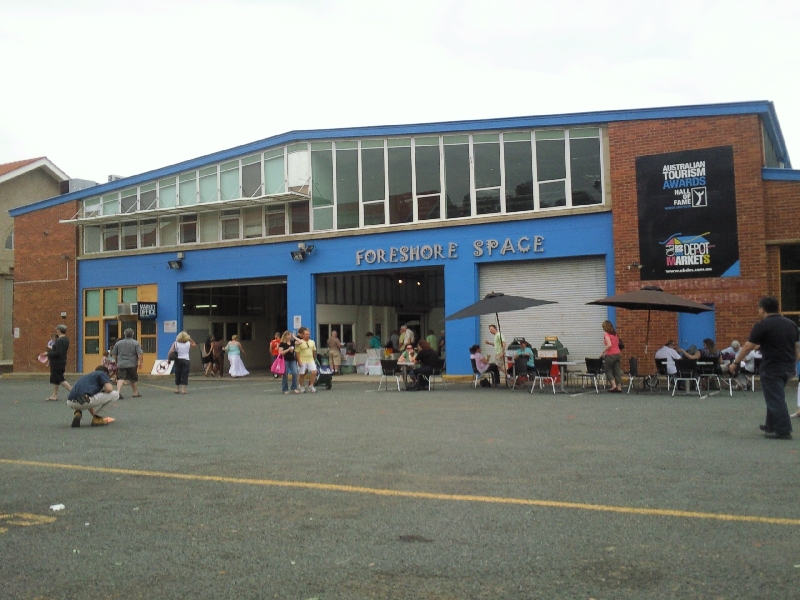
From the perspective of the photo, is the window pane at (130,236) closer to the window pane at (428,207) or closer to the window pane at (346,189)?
the window pane at (346,189)

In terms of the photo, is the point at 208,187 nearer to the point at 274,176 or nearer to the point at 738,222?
the point at 274,176

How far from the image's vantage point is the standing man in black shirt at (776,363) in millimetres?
9812

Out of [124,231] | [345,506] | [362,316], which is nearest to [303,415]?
[345,506]

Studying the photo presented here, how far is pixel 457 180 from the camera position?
24.8 metres

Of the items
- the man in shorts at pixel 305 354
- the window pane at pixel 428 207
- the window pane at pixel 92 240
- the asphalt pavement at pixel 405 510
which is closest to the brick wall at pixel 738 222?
the window pane at pixel 428 207

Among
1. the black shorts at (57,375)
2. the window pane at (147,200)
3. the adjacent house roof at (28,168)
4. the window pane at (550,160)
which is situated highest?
the adjacent house roof at (28,168)

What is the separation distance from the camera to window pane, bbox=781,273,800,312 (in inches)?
802

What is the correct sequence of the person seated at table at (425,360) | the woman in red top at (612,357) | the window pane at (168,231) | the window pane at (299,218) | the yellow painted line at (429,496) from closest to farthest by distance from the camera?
the yellow painted line at (429,496), the woman in red top at (612,357), the person seated at table at (425,360), the window pane at (299,218), the window pane at (168,231)

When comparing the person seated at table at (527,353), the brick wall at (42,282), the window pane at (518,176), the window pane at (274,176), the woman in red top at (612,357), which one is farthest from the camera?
the brick wall at (42,282)

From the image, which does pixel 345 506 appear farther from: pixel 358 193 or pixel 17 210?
pixel 17 210

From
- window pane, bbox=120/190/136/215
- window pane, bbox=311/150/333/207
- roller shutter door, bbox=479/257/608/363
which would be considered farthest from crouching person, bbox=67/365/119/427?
window pane, bbox=120/190/136/215

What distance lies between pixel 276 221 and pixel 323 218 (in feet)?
6.64

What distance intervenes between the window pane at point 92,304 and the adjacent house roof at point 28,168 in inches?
436

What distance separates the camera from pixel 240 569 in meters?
4.90
